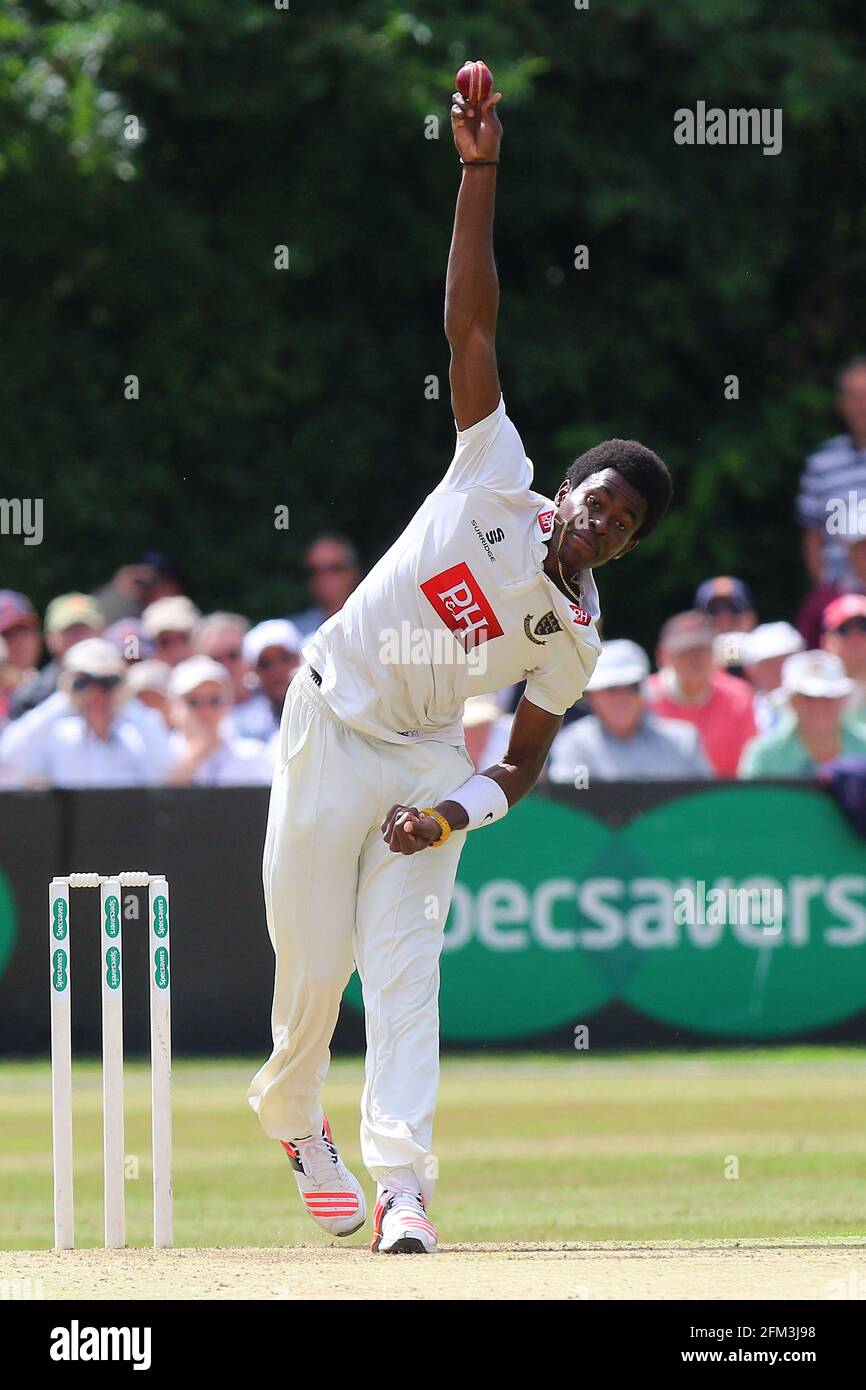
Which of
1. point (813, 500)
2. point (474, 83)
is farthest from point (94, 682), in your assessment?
point (474, 83)

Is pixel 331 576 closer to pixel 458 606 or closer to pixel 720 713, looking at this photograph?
pixel 720 713

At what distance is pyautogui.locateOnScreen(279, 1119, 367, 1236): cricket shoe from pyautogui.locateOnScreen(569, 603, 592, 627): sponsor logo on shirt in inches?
60.2

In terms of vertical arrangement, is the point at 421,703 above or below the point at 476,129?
below

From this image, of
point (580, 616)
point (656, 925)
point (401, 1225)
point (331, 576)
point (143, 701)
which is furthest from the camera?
point (331, 576)

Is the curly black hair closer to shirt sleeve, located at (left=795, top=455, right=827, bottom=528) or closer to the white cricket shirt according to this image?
the white cricket shirt

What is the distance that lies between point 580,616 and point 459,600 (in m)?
0.34

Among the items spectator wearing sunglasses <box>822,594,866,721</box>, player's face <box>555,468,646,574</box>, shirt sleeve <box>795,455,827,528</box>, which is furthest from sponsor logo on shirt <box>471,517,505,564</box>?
shirt sleeve <box>795,455,827,528</box>

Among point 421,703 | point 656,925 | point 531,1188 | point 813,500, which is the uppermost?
point 813,500

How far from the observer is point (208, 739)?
1139cm

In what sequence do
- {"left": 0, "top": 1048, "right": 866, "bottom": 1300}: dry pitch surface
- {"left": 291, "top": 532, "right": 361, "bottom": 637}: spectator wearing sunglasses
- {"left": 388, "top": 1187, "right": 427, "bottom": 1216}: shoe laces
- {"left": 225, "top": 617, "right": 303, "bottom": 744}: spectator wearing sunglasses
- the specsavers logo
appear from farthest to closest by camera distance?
{"left": 291, "top": 532, "right": 361, "bottom": 637}: spectator wearing sunglasses, {"left": 225, "top": 617, "right": 303, "bottom": 744}: spectator wearing sunglasses, the specsavers logo, {"left": 388, "top": 1187, "right": 427, "bottom": 1216}: shoe laces, {"left": 0, "top": 1048, "right": 866, "bottom": 1300}: dry pitch surface

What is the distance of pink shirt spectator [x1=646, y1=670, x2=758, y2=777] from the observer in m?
11.6

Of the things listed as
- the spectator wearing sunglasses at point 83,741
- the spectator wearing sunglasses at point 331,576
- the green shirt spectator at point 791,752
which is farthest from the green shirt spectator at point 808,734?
the spectator wearing sunglasses at point 83,741

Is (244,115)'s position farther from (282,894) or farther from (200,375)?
(282,894)
